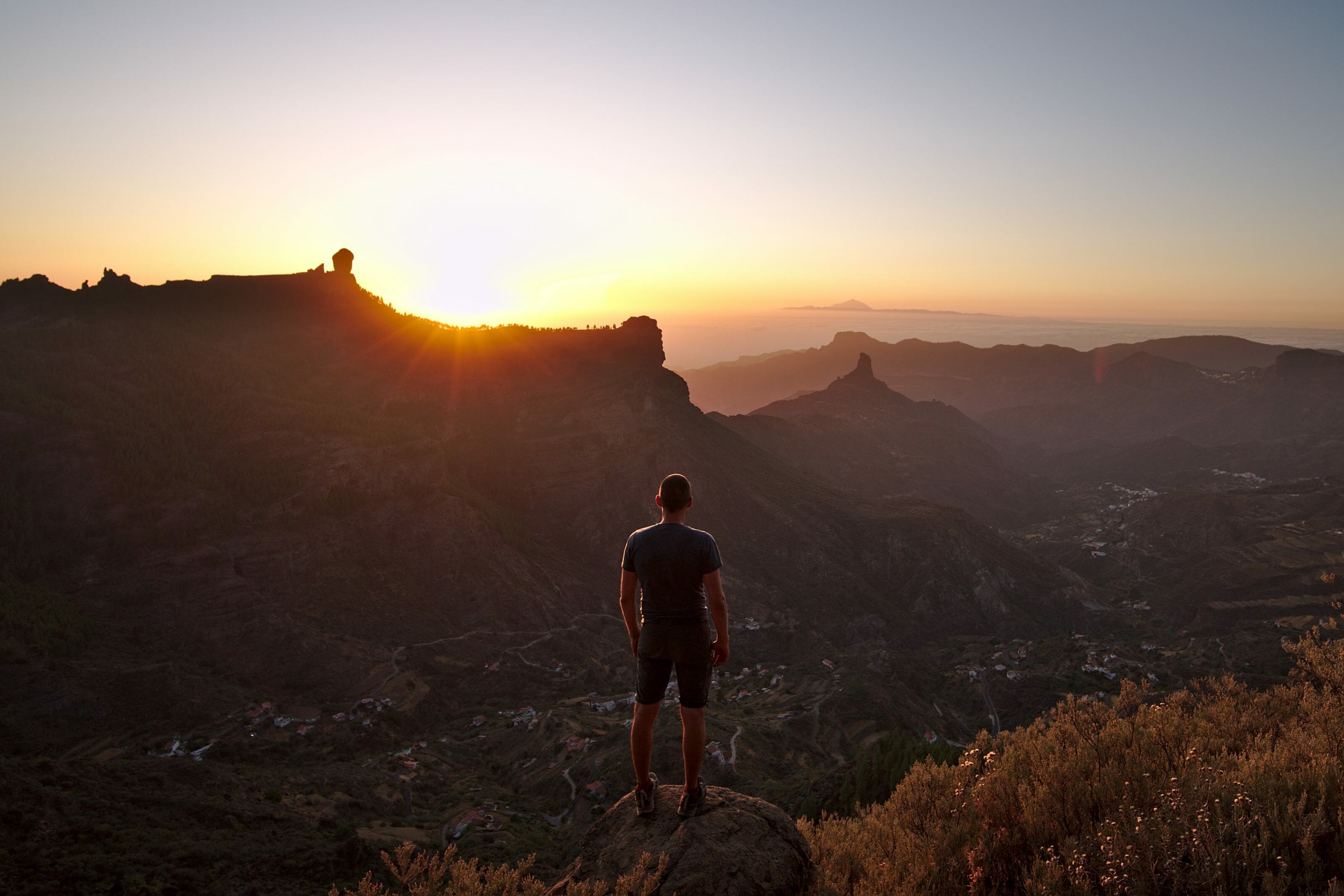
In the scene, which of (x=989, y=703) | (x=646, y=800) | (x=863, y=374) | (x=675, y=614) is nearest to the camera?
(x=675, y=614)

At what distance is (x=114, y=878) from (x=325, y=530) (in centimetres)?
3602

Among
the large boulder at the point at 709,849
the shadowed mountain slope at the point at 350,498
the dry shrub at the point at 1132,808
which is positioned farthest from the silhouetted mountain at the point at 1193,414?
the large boulder at the point at 709,849

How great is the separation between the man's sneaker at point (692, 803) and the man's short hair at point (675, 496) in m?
3.43

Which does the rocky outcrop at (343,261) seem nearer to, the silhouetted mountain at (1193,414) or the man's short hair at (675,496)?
the man's short hair at (675,496)

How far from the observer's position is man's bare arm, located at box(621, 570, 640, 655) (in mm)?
7172

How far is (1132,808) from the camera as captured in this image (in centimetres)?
643

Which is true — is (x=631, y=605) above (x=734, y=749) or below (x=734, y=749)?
above

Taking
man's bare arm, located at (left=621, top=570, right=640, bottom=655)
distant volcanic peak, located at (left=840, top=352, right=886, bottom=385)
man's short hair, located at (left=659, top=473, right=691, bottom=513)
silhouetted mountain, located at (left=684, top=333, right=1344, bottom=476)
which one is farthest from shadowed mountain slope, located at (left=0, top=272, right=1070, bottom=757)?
silhouetted mountain, located at (left=684, top=333, right=1344, bottom=476)

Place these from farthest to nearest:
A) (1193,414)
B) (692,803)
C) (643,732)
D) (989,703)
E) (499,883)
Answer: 1. (1193,414)
2. (989,703)
3. (692,803)
4. (643,732)
5. (499,883)

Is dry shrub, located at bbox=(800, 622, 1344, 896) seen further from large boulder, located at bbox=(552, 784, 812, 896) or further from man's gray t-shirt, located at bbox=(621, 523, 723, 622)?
man's gray t-shirt, located at bbox=(621, 523, 723, 622)

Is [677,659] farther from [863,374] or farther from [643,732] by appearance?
[863,374]

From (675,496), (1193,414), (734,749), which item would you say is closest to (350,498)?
(734,749)

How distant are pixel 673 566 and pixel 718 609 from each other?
0.65m

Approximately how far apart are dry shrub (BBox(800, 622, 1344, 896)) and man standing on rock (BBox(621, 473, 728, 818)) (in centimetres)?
258
